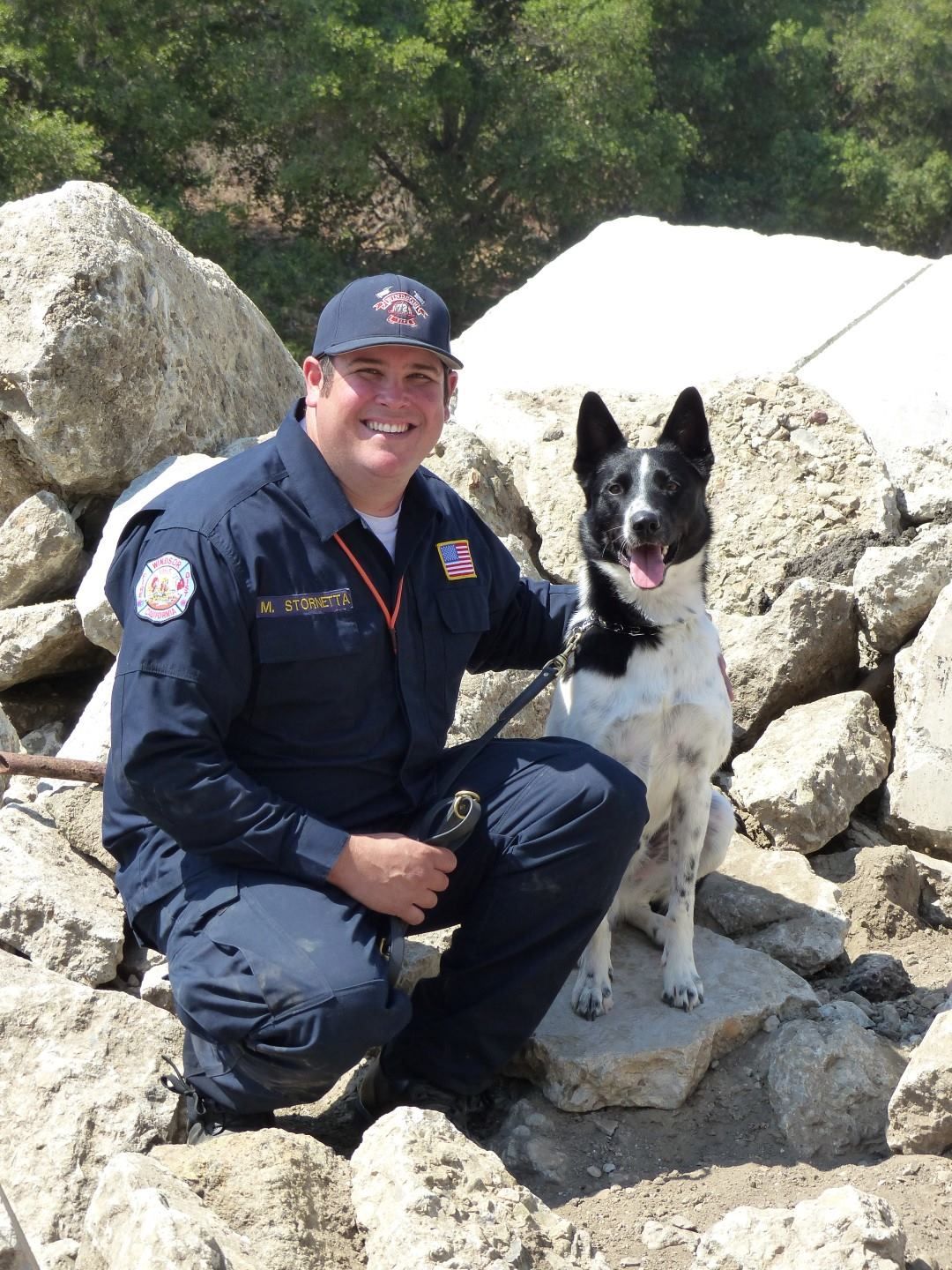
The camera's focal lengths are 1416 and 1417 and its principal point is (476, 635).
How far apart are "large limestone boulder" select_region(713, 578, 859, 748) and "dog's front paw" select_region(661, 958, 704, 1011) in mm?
1240

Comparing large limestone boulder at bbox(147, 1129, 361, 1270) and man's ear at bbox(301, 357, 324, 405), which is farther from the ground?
man's ear at bbox(301, 357, 324, 405)

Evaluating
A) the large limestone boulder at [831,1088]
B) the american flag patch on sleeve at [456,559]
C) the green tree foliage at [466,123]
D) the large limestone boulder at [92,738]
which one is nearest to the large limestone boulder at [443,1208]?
the large limestone boulder at [831,1088]

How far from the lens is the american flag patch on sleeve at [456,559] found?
3.05 metres

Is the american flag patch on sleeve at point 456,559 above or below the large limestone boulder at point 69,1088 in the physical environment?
above

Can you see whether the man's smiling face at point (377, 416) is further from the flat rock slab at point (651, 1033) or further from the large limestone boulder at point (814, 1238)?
the large limestone boulder at point (814, 1238)

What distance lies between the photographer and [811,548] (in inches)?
185

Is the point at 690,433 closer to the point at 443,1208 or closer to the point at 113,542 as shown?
the point at 113,542

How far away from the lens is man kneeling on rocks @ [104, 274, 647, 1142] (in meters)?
2.59

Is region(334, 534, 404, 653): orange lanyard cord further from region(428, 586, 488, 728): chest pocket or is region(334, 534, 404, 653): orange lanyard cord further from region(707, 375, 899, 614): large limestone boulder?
region(707, 375, 899, 614): large limestone boulder

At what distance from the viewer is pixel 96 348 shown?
14.1 ft

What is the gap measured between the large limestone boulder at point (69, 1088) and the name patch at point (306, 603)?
86 centimetres

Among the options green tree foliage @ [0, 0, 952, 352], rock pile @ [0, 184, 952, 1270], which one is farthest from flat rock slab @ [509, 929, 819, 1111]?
green tree foliage @ [0, 0, 952, 352]

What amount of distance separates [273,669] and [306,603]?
0.47 ft

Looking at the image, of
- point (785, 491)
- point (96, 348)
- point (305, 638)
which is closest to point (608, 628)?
point (305, 638)
